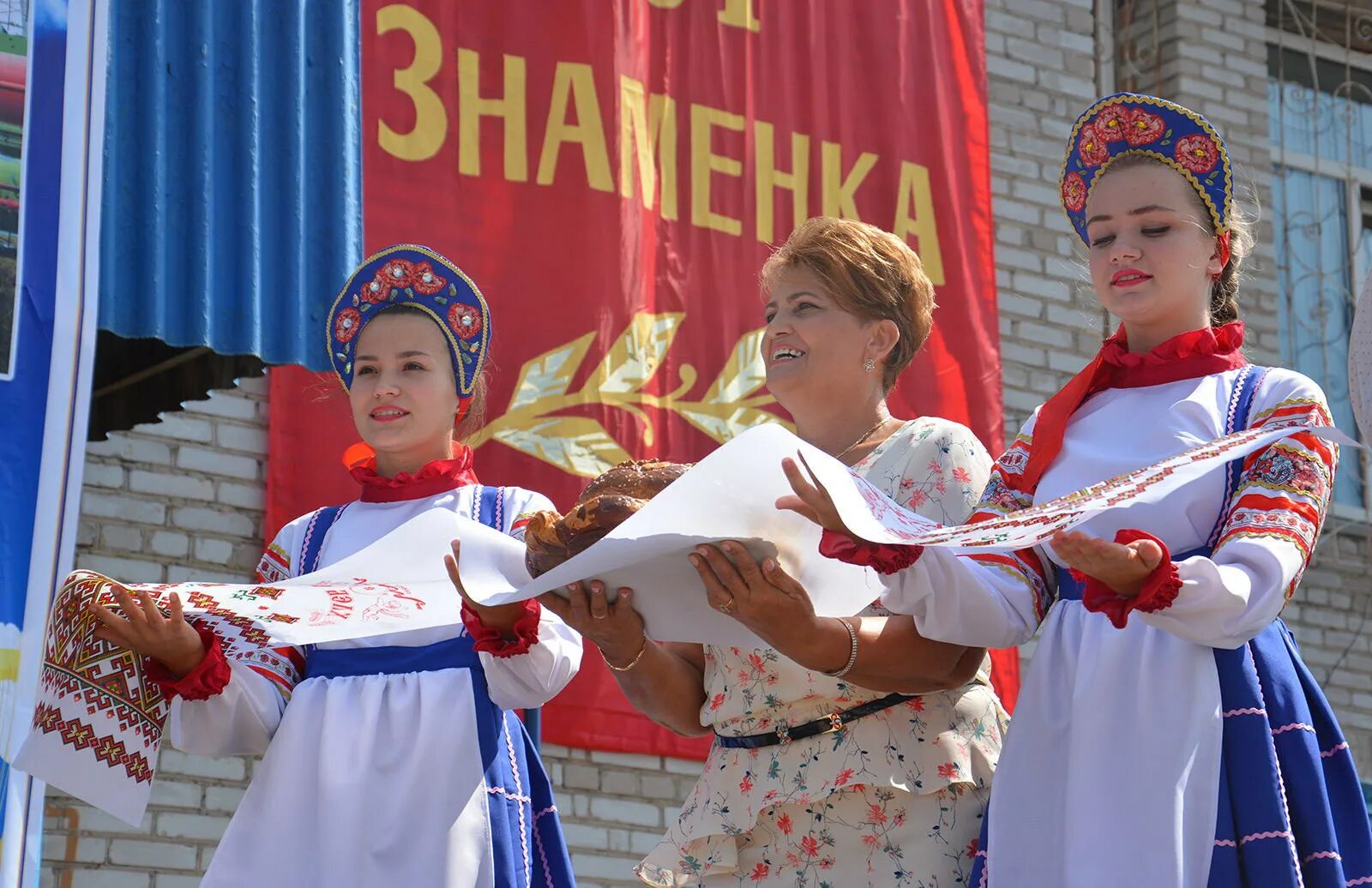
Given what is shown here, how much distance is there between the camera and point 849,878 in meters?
2.62

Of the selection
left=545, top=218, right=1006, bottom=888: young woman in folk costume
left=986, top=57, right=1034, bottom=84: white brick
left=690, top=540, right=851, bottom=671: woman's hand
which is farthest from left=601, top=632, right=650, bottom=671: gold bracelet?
left=986, top=57, right=1034, bottom=84: white brick

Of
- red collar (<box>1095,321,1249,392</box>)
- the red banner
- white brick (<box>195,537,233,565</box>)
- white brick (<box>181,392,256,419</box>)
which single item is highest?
the red banner

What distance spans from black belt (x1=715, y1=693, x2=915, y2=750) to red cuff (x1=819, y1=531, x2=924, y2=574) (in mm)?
430

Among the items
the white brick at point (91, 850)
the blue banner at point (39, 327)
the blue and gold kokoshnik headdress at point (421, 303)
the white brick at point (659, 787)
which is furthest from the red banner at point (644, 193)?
the blue and gold kokoshnik headdress at point (421, 303)

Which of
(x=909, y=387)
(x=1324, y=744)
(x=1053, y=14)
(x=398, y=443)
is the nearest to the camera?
(x=1324, y=744)

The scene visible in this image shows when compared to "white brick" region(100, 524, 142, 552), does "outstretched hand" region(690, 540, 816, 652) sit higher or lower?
lower

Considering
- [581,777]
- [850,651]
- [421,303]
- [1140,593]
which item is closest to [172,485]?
[581,777]

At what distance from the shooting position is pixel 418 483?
129 inches

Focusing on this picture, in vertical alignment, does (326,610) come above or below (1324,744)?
above

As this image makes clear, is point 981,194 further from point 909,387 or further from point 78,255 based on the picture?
point 78,255

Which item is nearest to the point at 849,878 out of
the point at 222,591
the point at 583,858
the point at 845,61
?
the point at 222,591

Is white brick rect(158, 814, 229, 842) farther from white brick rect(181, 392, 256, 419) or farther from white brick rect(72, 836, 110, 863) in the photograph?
white brick rect(181, 392, 256, 419)

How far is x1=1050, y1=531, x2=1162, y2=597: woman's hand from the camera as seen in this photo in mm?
2111

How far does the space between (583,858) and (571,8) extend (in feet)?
7.97
